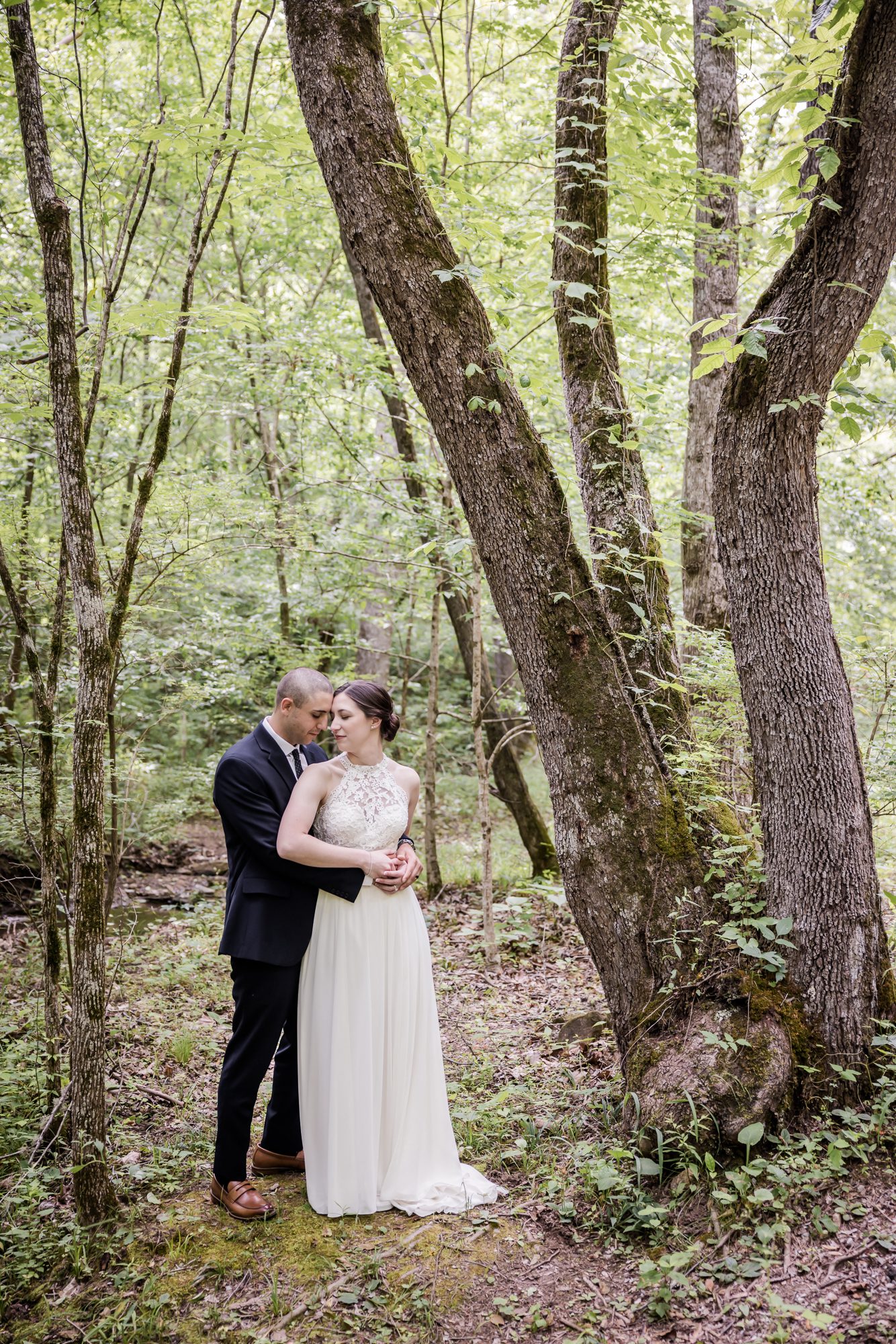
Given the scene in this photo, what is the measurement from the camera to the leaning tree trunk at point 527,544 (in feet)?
12.0

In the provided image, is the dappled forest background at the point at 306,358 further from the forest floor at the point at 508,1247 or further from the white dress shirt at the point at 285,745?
the forest floor at the point at 508,1247

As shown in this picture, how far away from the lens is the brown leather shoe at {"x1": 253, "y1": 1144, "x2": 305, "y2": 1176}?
3.91 meters

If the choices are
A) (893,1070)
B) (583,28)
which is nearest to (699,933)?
(893,1070)

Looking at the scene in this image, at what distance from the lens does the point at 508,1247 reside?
3189 millimetres

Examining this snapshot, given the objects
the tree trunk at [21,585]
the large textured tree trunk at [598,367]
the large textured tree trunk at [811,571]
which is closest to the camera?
the large textured tree trunk at [811,571]

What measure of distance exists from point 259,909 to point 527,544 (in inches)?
73.9

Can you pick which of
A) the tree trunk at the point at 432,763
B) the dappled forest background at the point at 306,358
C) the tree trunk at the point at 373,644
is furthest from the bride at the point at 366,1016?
the tree trunk at the point at 373,644

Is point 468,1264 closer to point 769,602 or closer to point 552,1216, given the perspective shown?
point 552,1216

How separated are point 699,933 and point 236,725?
10.9 m

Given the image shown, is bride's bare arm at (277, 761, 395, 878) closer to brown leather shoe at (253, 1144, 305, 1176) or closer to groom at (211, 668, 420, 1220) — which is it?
groom at (211, 668, 420, 1220)

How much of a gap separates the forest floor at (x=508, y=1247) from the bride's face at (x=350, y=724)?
72.7 inches

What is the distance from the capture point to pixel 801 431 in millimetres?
3533

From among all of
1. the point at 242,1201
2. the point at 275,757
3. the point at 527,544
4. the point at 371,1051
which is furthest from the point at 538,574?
the point at 242,1201

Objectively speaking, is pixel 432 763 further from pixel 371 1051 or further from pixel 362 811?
pixel 371 1051
